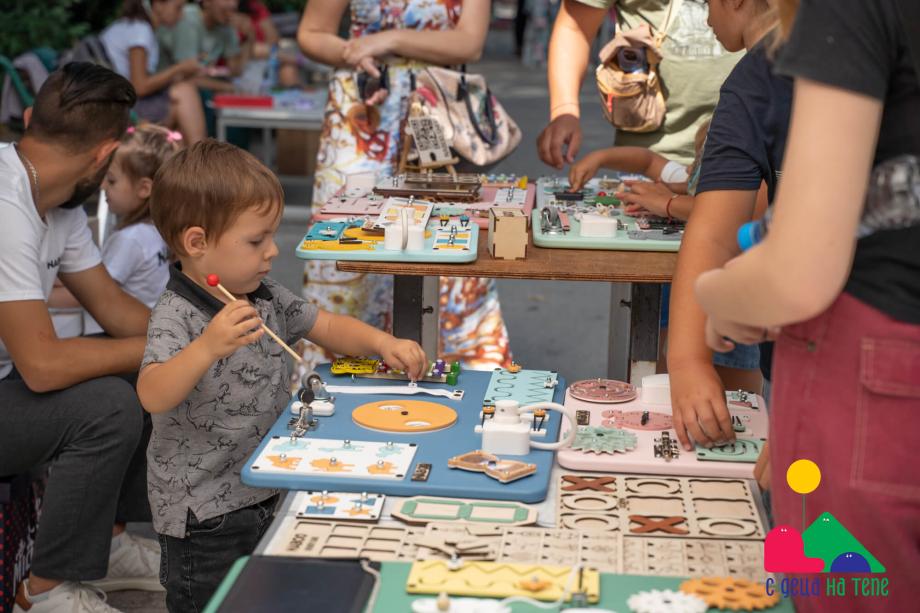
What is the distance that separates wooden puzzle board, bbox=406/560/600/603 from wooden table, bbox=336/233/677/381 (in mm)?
1144

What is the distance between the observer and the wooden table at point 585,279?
2.73m

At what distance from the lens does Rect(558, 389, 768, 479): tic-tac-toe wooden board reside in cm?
202

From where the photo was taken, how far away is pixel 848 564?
146cm

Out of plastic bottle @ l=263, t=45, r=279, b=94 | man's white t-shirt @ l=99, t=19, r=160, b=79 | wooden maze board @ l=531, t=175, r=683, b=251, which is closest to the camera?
wooden maze board @ l=531, t=175, r=683, b=251

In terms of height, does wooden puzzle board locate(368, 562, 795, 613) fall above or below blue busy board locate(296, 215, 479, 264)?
below

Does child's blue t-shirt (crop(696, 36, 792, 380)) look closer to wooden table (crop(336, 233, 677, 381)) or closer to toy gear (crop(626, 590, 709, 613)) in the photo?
wooden table (crop(336, 233, 677, 381))

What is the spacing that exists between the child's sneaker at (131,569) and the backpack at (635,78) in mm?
1834

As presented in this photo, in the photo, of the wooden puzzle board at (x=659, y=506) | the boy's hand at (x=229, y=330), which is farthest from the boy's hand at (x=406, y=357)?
the wooden puzzle board at (x=659, y=506)

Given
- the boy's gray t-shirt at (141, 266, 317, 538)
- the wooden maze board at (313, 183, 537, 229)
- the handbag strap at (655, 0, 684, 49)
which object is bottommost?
the boy's gray t-shirt at (141, 266, 317, 538)

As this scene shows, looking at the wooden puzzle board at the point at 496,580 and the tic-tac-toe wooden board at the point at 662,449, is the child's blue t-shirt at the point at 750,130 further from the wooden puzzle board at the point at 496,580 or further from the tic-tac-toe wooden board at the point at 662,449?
the wooden puzzle board at the point at 496,580

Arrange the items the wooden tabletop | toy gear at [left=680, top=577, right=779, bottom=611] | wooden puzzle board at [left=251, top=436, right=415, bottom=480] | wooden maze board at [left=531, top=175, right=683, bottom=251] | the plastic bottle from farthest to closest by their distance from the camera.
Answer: the plastic bottle, wooden maze board at [left=531, top=175, right=683, bottom=251], the wooden tabletop, wooden puzzle board at [left=251, top=436, right=415, bottom=480], toy gear at [left=680, top=577, right=779, bottom=611]

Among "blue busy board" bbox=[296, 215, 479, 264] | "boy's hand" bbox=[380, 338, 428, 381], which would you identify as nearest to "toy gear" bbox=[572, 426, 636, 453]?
"boy's hand" bbox=[380, 338, 428, 381]

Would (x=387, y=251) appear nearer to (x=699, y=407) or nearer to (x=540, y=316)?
(x=699, y=407)

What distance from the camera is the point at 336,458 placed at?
1992 millimetres
